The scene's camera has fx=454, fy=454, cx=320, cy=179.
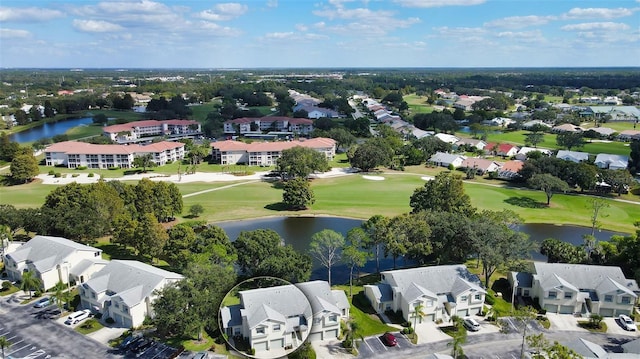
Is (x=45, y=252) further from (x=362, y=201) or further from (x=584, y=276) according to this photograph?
(x=584, y=276)

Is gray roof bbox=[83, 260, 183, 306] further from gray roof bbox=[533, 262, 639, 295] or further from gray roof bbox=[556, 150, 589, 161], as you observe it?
gray roof bbox=[556, 150, 589, 161]

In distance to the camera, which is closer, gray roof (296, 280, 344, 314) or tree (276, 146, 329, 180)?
gray roof (296, 280, 344, 314)

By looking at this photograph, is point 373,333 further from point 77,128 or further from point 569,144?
point 77,128

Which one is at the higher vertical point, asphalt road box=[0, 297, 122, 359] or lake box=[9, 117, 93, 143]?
lake box=[9, 117, 93, 143]

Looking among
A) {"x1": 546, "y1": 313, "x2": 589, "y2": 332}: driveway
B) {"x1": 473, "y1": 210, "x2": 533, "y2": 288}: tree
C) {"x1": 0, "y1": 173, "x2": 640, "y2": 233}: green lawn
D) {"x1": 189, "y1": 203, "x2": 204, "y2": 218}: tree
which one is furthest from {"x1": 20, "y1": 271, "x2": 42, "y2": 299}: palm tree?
{"x1": 546, "y1": 313, "x2": 589, "y2": 332}: driveway

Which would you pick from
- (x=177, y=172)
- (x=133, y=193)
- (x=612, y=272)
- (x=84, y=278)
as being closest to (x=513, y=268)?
(x=612, y=272)

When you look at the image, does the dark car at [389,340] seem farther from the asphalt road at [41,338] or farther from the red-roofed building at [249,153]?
the red-roofed building at [249,153]
